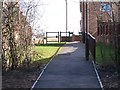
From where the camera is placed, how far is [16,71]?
1395 cm

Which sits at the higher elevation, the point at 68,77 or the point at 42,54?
the point at 42,54

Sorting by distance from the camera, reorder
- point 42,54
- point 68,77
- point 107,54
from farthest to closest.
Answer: point 42,54
point 107,54
point 68,77

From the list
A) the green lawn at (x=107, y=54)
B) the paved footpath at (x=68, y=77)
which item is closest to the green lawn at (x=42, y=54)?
the paved footpath at (x=68, y=77)

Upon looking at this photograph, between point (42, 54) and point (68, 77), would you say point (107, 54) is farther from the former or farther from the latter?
point (68, 77)

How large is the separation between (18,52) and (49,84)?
3145 millimetres

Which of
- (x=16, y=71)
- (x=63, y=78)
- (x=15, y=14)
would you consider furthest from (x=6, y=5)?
(x=63, y=78)

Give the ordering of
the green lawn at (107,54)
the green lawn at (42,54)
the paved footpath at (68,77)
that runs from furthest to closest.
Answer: the green lawn at (42,54)
the green lawn at (107,54)
the paved footpath at (68,77)

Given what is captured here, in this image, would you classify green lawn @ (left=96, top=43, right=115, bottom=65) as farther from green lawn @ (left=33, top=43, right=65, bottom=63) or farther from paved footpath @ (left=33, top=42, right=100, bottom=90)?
green lawn @ (left=33, top=43, right=65, bottom=63)

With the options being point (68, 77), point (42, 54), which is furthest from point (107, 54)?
point (68, 77)

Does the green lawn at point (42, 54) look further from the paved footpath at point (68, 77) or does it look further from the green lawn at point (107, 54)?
the green lawn at point (107, 54)

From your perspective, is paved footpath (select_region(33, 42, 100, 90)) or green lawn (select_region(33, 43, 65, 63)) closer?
paved footpath (select_region(33, 42, 100, 90))

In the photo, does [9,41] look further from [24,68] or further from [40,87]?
[40,87]

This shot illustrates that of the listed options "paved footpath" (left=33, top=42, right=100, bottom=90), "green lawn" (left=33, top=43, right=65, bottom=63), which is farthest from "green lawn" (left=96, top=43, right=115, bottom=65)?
"green lawn" (left=33, top=43, right=65, bottom=63)

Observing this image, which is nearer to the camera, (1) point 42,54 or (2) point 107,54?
(2) point 107,54
